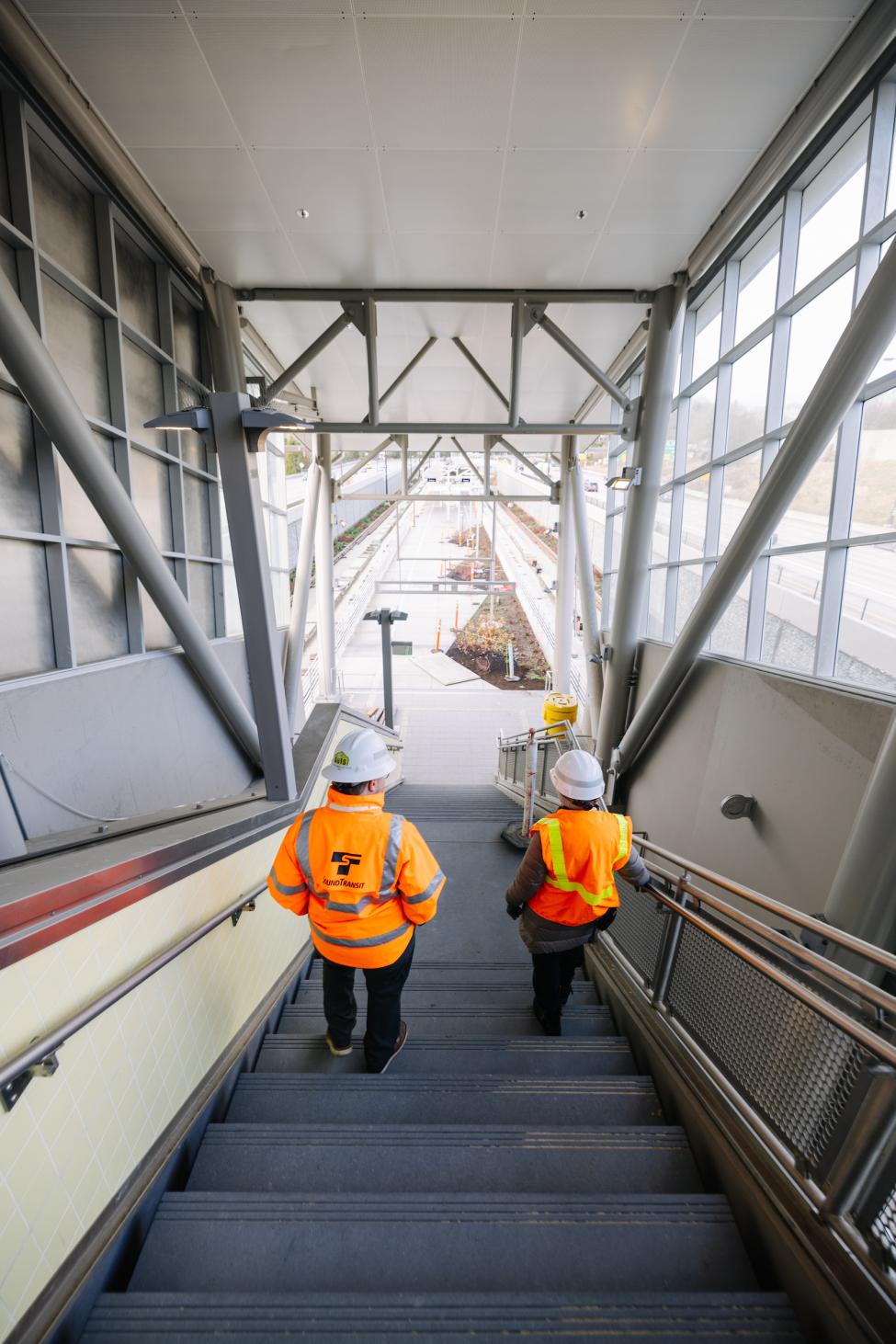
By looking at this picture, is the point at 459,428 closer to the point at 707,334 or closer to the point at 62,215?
the point at 707,334

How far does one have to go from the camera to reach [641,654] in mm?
7789

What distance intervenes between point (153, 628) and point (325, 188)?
407 centimetres

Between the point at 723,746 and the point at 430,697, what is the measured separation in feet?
46.3

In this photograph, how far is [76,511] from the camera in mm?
4430

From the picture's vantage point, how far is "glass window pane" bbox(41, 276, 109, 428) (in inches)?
167

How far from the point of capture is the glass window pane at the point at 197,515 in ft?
21.1

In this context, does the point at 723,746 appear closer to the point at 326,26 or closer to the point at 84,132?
the point at 326,26

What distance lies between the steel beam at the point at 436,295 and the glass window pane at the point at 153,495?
7.67 feet

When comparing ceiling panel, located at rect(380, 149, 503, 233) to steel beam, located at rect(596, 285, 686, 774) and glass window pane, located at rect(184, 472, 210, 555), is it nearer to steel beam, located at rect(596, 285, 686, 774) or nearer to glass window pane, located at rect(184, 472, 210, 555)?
steel beam, located at rect(596, 285, 686, 774)

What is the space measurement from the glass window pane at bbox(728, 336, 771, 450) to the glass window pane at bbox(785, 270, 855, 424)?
28 cm

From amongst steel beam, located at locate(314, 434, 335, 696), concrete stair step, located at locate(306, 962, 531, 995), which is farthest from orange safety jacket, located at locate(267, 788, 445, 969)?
steel beam, located at locate(314, 434, 335, 696)

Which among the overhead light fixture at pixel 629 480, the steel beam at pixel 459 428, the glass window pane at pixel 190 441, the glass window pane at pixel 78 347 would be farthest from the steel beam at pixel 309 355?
the overhead light fixture at pixel 629 480

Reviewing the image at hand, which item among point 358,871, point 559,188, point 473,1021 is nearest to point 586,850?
point 358,871

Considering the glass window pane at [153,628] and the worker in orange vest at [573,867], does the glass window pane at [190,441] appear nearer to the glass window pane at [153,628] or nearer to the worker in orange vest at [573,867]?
the glass window pane at [153,628]
